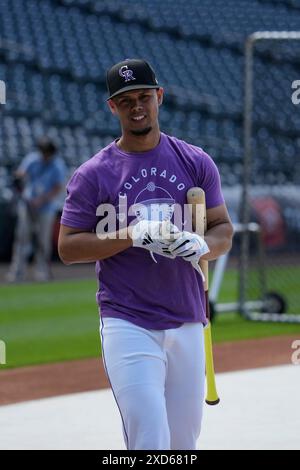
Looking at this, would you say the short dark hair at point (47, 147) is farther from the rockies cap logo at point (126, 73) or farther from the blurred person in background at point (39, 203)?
the rockies cap logo at point (126, 73)

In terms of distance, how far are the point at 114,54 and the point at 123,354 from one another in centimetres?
2082

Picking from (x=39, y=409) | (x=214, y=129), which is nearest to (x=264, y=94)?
(x=39, y=409)

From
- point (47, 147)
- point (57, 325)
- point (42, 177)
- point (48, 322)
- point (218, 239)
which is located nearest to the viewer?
point (218, 239)

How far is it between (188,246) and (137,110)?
0.63 metres

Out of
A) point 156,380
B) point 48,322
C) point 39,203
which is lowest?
point 48,322

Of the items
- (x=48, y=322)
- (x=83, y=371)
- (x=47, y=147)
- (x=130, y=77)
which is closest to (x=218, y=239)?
(x=130, y=77)

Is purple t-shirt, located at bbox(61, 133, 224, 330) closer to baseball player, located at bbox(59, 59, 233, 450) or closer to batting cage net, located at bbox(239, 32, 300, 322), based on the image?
baseball player, located at bbox(59, 59, 233, 450)

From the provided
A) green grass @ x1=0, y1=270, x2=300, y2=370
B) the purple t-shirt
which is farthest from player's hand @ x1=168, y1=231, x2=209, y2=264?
green grass @ x1=0, y1=270, x2=300, y2=370

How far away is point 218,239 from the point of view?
183 inches

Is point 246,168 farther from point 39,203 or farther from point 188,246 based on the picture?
point 188,246

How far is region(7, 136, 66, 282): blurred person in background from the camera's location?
16562 millimetres

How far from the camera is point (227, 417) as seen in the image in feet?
23.7

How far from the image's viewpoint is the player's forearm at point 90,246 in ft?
14.4

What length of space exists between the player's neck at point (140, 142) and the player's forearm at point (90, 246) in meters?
0.40
